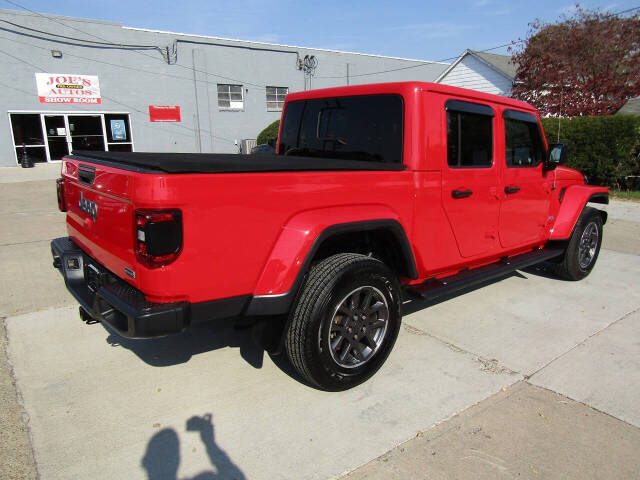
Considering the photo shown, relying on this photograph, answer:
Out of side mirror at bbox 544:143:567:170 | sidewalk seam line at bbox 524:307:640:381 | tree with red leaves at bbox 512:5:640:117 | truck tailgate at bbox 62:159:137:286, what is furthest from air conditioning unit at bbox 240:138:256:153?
sidewalk seam line at bbox 524:307:640:381

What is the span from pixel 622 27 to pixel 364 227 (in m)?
19.1

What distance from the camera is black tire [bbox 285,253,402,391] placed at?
100 inches

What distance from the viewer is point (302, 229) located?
2.45 meters

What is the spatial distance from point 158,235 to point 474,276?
2615 mm

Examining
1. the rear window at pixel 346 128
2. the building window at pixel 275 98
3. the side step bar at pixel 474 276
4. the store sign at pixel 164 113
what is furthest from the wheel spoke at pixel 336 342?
the building window at pixel 275 98

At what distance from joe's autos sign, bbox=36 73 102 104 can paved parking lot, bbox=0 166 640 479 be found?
17248mm

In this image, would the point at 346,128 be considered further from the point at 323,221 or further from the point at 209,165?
the point at 209,165

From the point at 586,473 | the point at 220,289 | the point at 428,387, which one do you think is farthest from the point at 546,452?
the point at 220,289

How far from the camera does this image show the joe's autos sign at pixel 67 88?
58.7 feet

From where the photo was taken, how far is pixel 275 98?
78.1ft

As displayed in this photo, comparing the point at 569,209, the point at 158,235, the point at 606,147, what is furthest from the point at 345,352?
the point at 606,147

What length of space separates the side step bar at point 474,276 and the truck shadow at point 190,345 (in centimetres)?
131

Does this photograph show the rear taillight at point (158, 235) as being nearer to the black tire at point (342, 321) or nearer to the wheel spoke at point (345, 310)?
the black tire at point (342, 321)

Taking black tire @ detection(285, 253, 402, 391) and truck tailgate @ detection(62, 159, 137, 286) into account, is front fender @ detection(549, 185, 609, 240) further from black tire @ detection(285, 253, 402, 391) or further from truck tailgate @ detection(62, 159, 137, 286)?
truck tailgate @ detection(62, 159, 137, 286)
